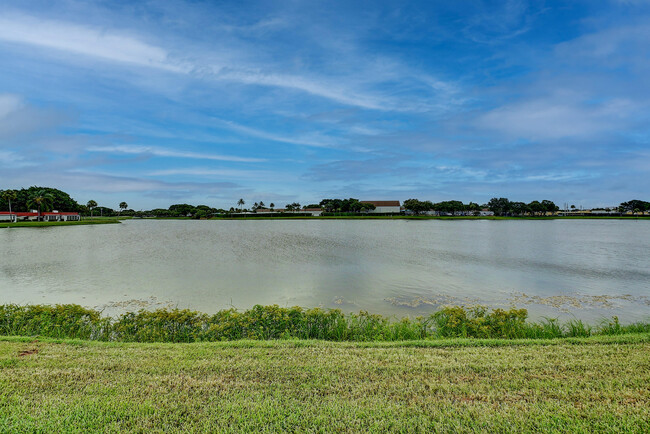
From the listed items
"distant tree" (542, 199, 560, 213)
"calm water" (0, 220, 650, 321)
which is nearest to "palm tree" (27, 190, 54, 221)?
"calm water" (0, 220, 650, 321)

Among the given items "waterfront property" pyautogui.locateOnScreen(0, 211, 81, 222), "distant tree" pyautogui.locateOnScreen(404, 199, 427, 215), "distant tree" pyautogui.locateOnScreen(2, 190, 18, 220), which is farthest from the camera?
"distant tree" pyautogui.locateOnScreen(404, 199, 427, 215)

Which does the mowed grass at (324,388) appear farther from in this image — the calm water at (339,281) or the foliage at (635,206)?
the foliage at (635,206)

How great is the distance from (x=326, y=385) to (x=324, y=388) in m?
0.06

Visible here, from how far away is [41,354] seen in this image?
549cm

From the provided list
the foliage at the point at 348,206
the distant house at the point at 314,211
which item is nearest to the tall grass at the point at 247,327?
the foliage at the point at 348,206

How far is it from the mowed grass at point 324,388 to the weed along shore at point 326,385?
0.6 inches

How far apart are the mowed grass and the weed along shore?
16mm

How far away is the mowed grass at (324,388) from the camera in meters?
3.54

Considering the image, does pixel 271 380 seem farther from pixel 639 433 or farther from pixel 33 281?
pixel 33 281

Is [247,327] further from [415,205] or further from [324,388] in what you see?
[415,205]

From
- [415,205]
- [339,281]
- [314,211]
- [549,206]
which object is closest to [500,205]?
[549,206]

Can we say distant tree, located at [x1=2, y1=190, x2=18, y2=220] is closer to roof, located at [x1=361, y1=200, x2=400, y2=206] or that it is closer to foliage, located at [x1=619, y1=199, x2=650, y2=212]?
roof, located at [x1=361, y1=200, x2=400, y2=206]

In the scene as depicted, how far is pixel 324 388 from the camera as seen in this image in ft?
14.0

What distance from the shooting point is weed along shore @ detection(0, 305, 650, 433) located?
3.55 meters
